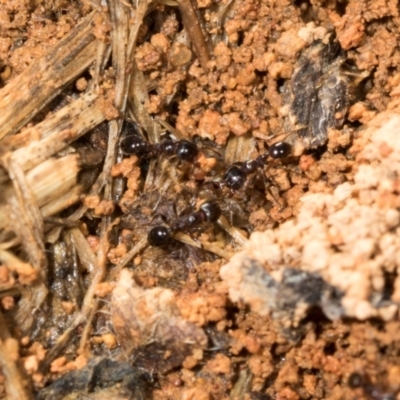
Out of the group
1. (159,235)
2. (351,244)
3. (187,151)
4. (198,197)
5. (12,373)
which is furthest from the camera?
(198,197)

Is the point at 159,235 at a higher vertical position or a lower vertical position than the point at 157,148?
lower

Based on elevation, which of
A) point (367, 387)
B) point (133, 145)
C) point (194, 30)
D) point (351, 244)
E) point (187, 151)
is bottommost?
point (367, 387)

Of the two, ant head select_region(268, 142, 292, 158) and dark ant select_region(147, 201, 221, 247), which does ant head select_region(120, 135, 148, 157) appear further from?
ant head select_region(268, 142, 292, 158)

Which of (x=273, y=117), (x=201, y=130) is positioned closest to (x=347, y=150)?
(x=273, y=117)

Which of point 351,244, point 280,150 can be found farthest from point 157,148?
point 351,244

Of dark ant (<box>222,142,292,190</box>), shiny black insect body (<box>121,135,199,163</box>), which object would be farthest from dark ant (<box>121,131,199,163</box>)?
dark ant (<box>222,142,292,190</box>)

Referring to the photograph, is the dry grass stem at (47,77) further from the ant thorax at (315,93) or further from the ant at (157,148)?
the ant thorax at (315,93)

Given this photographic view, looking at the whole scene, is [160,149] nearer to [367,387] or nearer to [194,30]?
[194,30]
